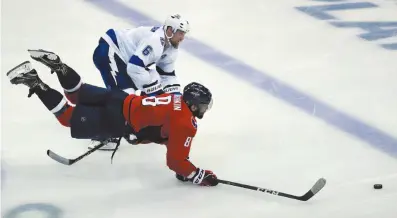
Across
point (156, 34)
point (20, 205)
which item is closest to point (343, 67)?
point (156, 34)

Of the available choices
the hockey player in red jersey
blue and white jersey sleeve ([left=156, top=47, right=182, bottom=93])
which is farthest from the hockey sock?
blue and white jersey sleeve ([left=156, top=47, right=182, bottom=93])

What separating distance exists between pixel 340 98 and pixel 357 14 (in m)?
1.52

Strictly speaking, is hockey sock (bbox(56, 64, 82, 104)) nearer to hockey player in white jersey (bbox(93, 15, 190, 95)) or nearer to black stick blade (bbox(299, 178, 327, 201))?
hockey player in white jersey (bbox(93, 15, 190, 95))

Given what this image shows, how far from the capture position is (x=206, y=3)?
5969mm

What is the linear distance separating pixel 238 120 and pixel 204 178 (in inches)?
33.9

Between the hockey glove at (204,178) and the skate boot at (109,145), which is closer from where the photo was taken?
the hockey glove at (204,178)

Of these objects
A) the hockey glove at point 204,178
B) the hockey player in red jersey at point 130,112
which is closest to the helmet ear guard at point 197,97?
the hockey player in red jersey at point 130,112

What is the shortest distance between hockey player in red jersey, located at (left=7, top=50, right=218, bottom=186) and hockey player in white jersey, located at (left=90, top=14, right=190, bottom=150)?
0.80 ft

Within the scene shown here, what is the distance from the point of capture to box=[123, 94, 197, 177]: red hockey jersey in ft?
11.0

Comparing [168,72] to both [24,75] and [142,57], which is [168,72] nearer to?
[142,57]

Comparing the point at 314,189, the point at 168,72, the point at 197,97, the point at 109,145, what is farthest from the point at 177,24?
the point at 314,189

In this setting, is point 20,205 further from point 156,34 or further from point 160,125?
point 156,34

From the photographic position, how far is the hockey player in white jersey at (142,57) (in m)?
3.77

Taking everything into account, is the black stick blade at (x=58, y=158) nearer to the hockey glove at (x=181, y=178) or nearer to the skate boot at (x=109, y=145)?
the skate boot at (x=109, y=145)
